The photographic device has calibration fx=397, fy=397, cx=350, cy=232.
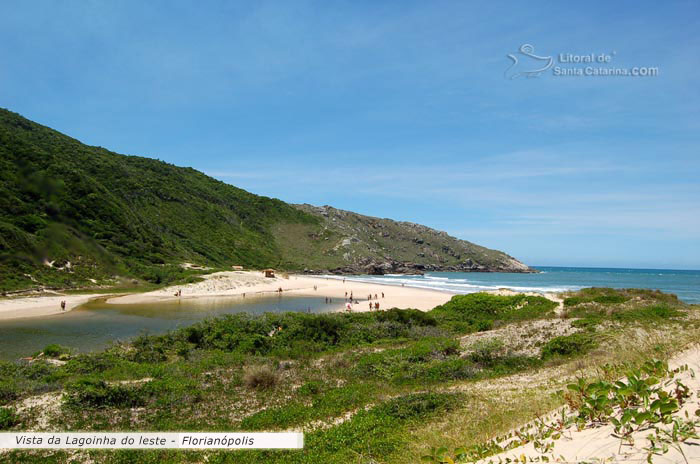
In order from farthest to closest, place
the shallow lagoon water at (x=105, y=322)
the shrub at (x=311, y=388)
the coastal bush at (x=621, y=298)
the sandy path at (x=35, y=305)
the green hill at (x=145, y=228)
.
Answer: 1. the sandy path at (x=35, y=305)
2. the coastal bush at (x=621, y=298)
3. the shallow lagoon water at (x=105, y=322)
4. the shrub at (x=311, y=388)
5. the green hill at (x=145, y=228)

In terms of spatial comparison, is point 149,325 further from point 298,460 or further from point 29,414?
point 298,460

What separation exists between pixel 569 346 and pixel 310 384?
9083mm

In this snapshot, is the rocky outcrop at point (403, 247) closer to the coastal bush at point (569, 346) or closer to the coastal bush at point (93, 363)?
the coastal bush at point (93, 363)

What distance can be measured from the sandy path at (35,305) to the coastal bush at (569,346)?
3406cm

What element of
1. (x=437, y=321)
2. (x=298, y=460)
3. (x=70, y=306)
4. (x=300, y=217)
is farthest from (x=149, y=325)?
(x=300, y=217)

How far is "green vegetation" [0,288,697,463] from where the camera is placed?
7.02m

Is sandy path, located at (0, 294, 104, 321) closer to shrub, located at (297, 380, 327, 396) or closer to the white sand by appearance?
shrub, located at (297, 380, 327, 396)

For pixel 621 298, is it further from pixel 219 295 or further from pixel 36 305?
pixel 36 305

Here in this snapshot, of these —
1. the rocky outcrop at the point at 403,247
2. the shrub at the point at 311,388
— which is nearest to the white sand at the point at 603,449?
the shrub at the point at 311,388

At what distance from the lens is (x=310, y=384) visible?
11.0 meters

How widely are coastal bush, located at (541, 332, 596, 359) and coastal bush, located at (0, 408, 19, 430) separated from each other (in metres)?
14.7

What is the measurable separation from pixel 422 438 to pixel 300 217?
139m

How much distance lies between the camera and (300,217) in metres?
144

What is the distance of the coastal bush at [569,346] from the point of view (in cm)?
1345
